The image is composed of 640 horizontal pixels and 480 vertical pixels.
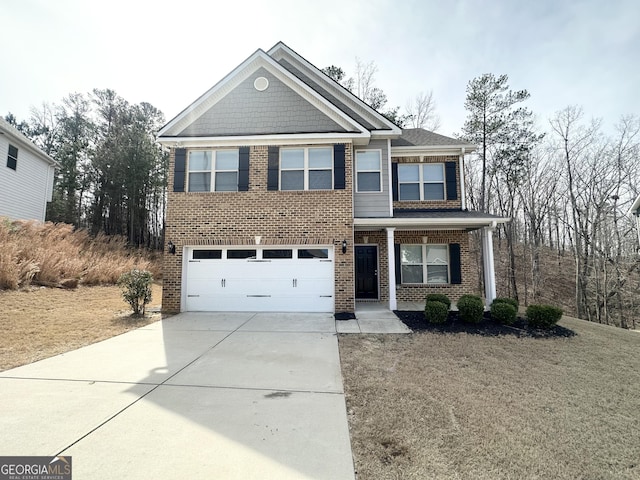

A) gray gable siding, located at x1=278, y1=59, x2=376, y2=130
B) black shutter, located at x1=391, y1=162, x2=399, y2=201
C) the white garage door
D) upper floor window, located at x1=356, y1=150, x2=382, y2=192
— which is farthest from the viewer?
black shutter, located at x1=391, y1=162, x2=399, y2=201

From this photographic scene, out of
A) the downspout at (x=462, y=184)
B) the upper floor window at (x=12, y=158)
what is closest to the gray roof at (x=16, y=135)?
the upper floor window at (x=12, y=158)

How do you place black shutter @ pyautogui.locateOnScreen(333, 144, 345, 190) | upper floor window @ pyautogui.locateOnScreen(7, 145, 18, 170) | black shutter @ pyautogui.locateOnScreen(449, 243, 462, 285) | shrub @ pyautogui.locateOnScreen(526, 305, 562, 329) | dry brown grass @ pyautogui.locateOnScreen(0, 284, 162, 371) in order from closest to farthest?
dry brown grass @ pyautogui.locateOnScreen(0, 284, 162, 371) < shrub @ pyautogui.locateOnScreen(526, 305, 562, 329) < black shutter @ pyautogui.locateOnScreen(333, 144, 345, 190) < black shutter @ pyautogui.locateOnScreen(449, 243, 462, 285) < upper floor window @ pyautogui.locateOnScreen(7, 145, 18, 170)

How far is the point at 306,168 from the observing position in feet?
31.7

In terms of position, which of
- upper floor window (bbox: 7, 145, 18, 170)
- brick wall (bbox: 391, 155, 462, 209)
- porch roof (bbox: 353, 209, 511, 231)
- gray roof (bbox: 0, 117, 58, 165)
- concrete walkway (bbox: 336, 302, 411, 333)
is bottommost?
concrete walkway (bbox: 336, 302, 411, 333)

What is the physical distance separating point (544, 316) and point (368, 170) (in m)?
6.69

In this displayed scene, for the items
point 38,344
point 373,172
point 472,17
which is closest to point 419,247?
point 373,172

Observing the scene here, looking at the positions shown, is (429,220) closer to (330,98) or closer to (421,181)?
(421,181)

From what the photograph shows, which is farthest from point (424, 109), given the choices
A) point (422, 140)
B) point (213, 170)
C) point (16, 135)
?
point (16, 135)

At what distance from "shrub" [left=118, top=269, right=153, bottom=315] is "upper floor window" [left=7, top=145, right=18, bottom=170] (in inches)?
560

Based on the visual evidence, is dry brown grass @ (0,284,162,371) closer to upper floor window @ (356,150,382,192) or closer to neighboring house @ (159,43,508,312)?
neighboring house @ (159,43,508,312)

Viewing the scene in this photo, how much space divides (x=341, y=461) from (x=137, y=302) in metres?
8.44

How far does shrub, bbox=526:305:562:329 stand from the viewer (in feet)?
24.6

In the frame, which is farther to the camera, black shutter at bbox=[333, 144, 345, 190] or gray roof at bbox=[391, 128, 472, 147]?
gray roof at bbox=[391, 128, 472, 147]

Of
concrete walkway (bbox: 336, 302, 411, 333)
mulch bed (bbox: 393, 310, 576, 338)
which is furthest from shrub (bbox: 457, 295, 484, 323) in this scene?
concrete walkway (bbox: 336, 302, 411, 333)
